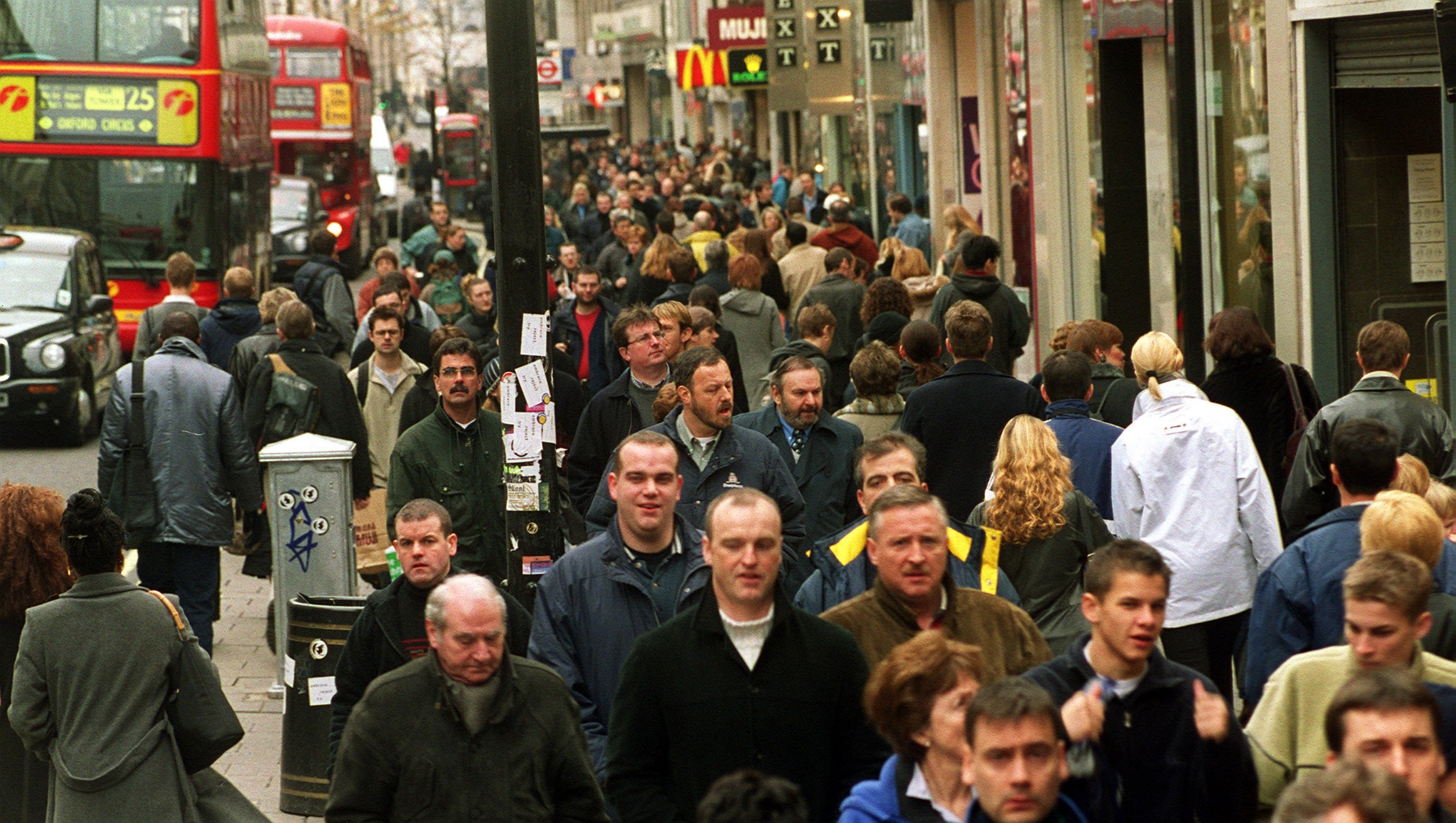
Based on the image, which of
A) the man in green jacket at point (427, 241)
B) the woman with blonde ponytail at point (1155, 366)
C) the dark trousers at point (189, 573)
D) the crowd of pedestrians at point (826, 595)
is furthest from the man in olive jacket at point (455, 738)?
the man in green jacket at point (427, 241)

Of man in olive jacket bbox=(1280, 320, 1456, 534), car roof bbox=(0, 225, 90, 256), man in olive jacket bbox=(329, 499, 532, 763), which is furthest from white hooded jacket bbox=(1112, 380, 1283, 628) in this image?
car roof bbox=(0, 225, 90, 256)

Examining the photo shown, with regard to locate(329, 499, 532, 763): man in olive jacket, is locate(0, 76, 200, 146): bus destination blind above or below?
above

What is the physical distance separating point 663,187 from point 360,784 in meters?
27.3

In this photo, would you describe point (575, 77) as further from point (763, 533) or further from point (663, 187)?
point (763, 533)

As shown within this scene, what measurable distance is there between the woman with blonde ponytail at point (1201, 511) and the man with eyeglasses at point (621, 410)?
2.36 metres

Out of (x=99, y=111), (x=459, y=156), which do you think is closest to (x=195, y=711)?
(x=99, y=111)

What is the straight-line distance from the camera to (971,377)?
8.59m

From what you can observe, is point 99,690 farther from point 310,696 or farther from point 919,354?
point 919,354

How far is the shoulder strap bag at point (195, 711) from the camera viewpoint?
603 centimetres

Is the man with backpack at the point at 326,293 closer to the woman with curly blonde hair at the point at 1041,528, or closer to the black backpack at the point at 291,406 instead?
the black backpack at the point at 291,406

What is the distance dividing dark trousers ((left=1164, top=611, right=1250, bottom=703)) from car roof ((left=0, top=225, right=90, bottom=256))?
1321 cm

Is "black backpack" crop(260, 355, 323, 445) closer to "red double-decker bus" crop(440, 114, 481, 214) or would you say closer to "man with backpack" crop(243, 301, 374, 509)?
"man with backpack" crop(243, 301, 374, 509)

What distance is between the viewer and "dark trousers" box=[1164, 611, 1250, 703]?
748 cm

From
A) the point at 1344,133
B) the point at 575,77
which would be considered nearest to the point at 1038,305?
the point at 1344,133
